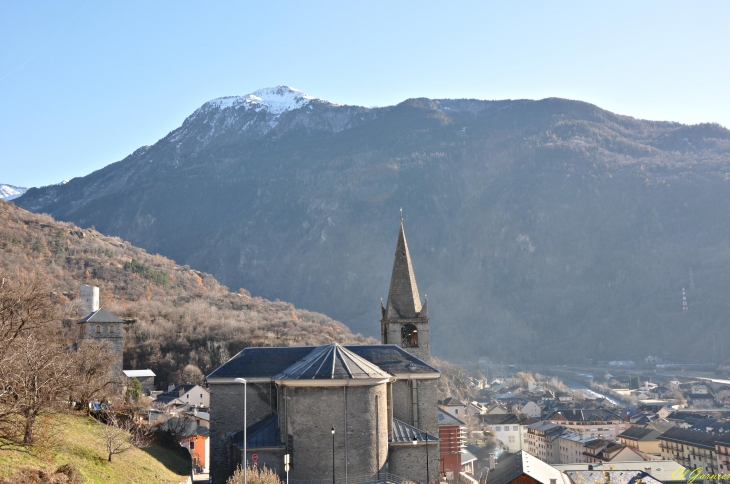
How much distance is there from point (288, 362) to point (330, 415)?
890cm

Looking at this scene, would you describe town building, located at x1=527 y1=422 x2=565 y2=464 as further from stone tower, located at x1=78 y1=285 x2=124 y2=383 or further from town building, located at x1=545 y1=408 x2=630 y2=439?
stone tower, located at x1=78 y1=285 x2=124 y2=383

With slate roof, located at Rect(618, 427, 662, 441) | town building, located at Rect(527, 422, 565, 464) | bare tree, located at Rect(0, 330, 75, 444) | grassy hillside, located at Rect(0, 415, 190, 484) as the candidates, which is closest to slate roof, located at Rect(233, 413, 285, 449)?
grassy hillside, located at Rect(0, 415, 190, 484)

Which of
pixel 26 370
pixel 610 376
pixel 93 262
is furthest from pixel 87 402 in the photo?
pixel 610 376

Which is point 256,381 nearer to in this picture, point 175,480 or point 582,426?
point 175,480

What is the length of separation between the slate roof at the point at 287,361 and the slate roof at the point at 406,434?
3.79 metres

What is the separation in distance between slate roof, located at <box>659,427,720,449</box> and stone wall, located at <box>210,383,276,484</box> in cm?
6034

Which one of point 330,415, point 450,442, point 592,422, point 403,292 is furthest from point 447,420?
point 592,422

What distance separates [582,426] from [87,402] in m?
86.1

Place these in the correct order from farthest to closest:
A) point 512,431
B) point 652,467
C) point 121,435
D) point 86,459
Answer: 1. point 512,431
2. point 652,467
3. point 121,435
4. point 86,459

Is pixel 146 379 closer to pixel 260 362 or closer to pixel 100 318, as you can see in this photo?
pixel 100 318

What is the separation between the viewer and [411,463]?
36.4m

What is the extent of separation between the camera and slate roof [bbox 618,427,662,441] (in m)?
86.7

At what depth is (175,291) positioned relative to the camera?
507ft

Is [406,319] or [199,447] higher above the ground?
[406,319]
